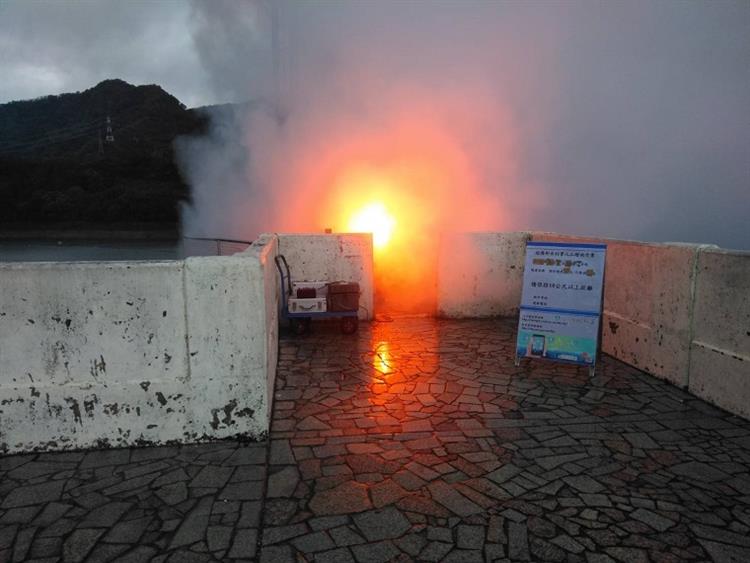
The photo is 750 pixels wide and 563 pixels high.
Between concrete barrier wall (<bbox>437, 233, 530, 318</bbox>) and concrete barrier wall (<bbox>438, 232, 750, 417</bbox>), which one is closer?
concrete barrier wall (<bbox>438, 232, 750, 417</bbox>)

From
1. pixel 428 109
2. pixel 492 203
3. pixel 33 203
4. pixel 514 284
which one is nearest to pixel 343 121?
pixel 428 109

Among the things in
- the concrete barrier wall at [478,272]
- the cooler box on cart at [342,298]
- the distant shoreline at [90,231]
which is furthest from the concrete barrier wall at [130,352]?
the distant shoreline at [90,231]

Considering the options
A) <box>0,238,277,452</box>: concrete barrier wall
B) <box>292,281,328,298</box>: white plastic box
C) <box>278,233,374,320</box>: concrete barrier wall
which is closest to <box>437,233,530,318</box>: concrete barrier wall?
<box>278,233,374,320</box>: concrete barrier wall

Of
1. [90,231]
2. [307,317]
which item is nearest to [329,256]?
[307,317]

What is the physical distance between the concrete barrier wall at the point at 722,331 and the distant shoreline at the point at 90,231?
34.8 metres

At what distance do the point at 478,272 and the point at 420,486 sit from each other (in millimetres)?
5853

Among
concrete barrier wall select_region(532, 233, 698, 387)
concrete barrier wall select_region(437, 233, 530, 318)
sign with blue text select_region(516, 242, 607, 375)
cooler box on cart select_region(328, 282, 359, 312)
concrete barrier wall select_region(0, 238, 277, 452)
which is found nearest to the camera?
concrete barrier wall select_region(0, 238, 277, 452)

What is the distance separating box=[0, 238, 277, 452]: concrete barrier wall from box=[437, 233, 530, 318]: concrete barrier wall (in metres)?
5.32

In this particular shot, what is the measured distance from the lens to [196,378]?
401 centimetres

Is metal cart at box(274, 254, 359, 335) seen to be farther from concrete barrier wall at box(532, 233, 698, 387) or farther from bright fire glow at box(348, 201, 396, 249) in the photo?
bright fire glow at box(348, 201, 396, 249)

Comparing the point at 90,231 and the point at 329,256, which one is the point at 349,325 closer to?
the point at 329,256

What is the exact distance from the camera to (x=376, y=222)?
13.5m

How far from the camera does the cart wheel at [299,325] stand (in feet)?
25.4

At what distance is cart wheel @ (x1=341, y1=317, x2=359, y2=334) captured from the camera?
7762 mm
